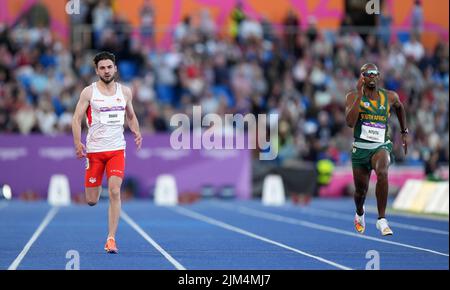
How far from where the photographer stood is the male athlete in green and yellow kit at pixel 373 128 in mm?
12070

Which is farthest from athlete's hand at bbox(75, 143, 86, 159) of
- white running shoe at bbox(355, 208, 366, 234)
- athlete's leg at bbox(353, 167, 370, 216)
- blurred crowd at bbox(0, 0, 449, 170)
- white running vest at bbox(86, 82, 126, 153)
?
blurred crowd at bbox(0, 0, 449, 170)

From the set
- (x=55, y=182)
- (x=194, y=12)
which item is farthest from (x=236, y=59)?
(x=55, y=182)

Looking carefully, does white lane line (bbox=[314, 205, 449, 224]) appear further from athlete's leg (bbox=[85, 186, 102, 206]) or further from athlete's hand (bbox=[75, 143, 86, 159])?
athlete's hand (bbox=[75, 143, 86, 159])

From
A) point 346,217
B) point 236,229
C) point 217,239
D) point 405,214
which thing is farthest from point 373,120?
point 405,214

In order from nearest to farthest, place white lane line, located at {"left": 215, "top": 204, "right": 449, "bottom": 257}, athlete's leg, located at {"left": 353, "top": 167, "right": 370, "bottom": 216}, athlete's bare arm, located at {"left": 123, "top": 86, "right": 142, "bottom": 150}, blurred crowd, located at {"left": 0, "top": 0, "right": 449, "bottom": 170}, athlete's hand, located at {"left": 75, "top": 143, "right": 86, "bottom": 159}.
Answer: athlete's hand, located at {"left": 75, "top": 143, "right": 86, "bottom": 159} < athlete's bare arm, located at {"left": 123, "top": 86, "right": 142, "bottom": 150} < athlete's leg, located at {"left": 353, "top": 167, "right": 370, "bottom": 216} < white lane line, located at {"left": 215, "top": 204, "right": 449, "bottom": 257} < blurred crowd, located at {"left": 0, "top": 0, "right": 449, "bottom": 170}

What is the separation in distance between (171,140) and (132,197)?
1.55 meters

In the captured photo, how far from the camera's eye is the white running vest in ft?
38.8

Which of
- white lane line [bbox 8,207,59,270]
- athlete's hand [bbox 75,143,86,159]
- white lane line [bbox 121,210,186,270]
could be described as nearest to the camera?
white lane line [bbox 8,207,59,270]

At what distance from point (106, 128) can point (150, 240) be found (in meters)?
3.04

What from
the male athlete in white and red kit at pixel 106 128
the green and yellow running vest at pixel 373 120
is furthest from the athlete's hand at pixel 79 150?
the green and yellow running vest at pixel 373 120

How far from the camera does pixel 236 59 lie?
29078 mm

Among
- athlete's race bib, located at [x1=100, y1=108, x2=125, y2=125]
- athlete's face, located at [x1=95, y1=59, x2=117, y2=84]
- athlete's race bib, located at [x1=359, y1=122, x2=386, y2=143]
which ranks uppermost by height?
athlete's face, located at [x1=95, y1=59, x2=117, y2=84]

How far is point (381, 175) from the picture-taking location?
12320 millimetres

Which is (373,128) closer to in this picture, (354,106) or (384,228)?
(354,106)
